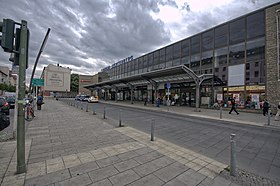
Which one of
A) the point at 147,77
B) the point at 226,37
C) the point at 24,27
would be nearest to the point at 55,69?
the point at 147,77

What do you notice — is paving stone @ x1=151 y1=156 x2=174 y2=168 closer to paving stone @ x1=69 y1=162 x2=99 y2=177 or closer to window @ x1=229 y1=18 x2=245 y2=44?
paving stone @ x1=69 y1=162 x2=99 y2=177

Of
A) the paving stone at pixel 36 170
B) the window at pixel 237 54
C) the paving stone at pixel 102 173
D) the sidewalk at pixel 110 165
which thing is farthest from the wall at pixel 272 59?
the paving stone at pixel 36 170

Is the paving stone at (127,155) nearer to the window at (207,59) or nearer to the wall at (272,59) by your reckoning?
the wall at (272,59)

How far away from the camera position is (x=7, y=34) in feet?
8.93

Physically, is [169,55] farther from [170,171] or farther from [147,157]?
[170,171]

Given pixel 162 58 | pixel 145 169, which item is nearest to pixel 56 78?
pixel 162 58

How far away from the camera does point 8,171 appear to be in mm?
3061

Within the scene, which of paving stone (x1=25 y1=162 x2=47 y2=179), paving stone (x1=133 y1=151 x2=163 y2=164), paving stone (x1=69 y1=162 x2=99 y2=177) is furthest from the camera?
paving stone (x1=133 y1=151 x2=163 y2=164)

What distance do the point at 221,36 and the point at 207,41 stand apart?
190 cm

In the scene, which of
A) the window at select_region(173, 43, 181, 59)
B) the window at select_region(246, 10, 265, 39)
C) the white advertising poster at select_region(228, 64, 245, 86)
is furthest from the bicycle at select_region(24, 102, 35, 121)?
the window at select_region(246, 10, 265, 39)

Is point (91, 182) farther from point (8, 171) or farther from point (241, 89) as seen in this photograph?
point (241, 89)

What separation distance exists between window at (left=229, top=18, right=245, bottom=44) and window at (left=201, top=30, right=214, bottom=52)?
241 centimetres

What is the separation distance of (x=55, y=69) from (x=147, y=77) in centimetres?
5822

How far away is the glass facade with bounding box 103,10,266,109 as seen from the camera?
15.8 m
